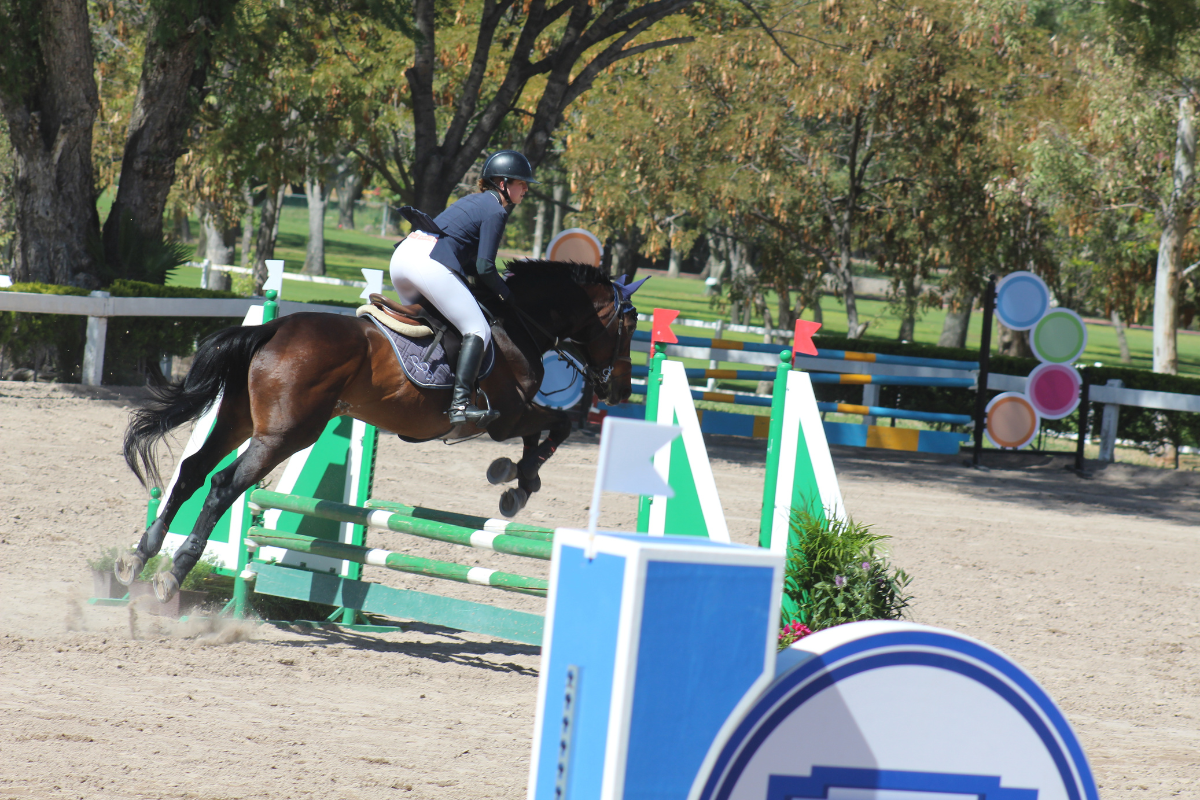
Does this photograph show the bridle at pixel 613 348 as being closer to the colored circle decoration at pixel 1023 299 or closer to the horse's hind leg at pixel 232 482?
the horse's hind leg at pixel 232 482

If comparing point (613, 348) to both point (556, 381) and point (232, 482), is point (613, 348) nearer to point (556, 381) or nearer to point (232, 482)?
point (232, 482)

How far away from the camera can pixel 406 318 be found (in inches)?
192

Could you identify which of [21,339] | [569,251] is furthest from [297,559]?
[21,339]

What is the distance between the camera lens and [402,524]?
15.9ft

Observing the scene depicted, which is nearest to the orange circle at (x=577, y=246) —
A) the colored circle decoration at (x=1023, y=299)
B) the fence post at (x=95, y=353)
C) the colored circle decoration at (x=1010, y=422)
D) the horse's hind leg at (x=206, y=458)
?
the colored circle decoration at (x=1023, y=299)

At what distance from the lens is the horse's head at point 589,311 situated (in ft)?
17.7

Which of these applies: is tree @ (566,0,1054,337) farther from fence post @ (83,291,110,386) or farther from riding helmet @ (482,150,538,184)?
riding helmet @ (482,150,538,184)

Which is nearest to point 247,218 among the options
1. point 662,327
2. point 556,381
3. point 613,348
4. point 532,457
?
point 556,381

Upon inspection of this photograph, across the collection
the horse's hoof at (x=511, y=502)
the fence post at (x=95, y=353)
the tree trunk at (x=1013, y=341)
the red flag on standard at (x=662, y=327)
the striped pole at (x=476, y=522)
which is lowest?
the striped pole at (x=476, y=522)

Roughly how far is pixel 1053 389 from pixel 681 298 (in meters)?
35.0

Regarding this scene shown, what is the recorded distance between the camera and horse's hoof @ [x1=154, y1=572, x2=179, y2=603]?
14.2ft

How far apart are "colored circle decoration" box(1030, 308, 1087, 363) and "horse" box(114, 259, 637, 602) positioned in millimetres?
7710

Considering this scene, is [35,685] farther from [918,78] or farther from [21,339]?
[918,78]

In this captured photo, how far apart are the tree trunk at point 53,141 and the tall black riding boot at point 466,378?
8159 mm
